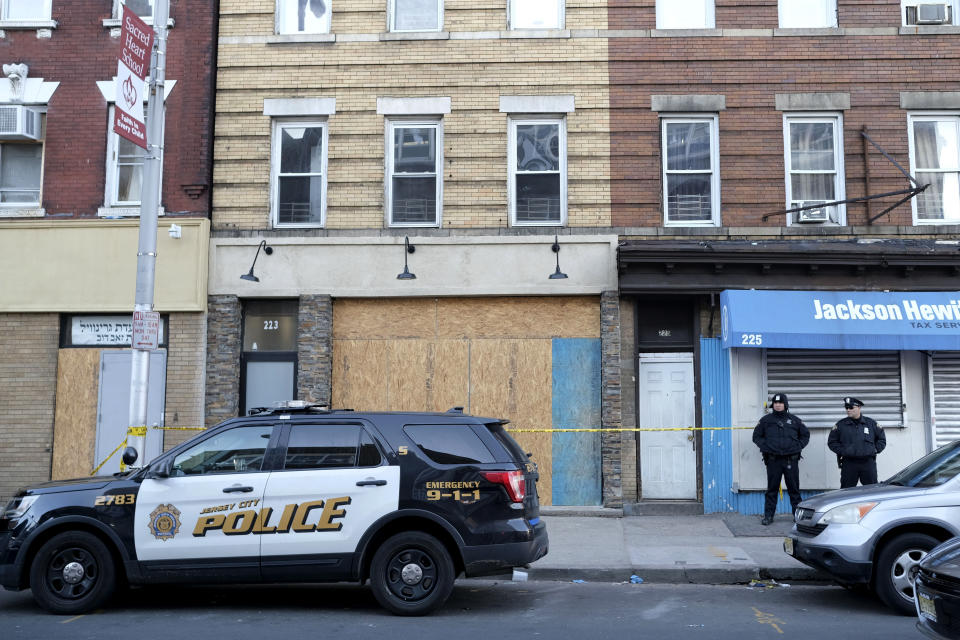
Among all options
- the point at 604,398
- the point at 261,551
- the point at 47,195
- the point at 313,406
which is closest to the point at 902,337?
the point at 604,398

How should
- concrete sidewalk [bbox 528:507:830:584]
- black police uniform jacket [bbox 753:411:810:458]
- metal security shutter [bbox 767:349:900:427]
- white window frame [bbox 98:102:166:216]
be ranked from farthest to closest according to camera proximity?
white window frame [bbox 98:102:166:216], metal security shutter [bbox 767:349:900:427], black police uniform jacket [bbox 753:411:810:458], concrete sidewalk [bbox 528:507:830:584]

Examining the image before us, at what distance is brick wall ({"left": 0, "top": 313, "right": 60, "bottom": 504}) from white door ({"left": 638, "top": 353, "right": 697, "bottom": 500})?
9335 mm

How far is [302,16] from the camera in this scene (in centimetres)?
1425

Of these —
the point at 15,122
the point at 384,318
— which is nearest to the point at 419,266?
the point at 384,318

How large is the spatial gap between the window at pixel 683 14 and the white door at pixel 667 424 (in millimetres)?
5375

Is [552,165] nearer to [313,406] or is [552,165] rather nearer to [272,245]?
[272,245]

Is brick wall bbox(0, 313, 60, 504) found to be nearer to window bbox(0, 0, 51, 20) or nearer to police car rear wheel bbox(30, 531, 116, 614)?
window bbox(0, 0, 51, 20)

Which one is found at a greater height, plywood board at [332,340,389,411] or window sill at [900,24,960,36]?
window sill at [900,24,960,36]

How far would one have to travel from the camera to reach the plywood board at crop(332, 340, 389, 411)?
44.5ft

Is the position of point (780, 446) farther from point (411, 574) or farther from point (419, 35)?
point (419, 35)

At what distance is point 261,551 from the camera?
766 centimetres

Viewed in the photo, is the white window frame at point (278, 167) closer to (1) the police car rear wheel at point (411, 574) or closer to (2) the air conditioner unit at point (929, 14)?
(1) the police car rear wheel at point (411, 574)

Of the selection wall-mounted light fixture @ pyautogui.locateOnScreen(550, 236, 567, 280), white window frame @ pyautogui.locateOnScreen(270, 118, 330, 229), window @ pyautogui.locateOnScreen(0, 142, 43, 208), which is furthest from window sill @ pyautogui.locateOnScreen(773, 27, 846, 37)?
window @ pyautogui.locateOnScreen(0, 142, 43, 208)

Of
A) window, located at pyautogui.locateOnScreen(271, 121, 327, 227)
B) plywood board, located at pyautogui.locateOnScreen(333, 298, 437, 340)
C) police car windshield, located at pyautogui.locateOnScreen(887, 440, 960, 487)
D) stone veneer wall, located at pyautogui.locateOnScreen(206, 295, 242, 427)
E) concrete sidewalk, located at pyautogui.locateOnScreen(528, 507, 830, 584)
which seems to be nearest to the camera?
police car windshield, located at pyautogui.locateOnScreen(887, 440, 960, 487)
